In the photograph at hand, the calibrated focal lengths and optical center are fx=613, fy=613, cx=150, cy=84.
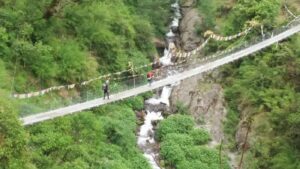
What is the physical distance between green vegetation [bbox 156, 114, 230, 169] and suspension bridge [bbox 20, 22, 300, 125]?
2.78m

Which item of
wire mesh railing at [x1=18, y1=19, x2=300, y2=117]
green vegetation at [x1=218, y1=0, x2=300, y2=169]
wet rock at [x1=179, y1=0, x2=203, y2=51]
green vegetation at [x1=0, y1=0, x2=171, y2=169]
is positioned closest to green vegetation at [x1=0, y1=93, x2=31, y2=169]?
green vegetation at [x1=0, y1=0, x2=171, y2=169]

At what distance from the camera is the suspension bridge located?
30438mm

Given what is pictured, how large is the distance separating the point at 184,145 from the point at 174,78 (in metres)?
3.98

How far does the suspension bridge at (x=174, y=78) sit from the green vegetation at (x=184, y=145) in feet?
9.11

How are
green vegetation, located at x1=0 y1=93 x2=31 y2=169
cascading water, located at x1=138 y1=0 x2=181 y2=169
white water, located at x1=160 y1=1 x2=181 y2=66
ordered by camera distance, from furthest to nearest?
white water, located at x1=160 y1=1 x2=181 y2=66, cascading water, located at x1=138 y1=0 x2=181 y2=169, green vegetation, located at x1=0 y1=93 x2=31 y2=169

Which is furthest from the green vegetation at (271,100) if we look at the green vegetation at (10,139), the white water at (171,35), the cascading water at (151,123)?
the green vegetation at (10,139)

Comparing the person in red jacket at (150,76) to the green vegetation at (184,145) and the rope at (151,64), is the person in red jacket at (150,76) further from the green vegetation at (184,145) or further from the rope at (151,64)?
the green vegetation at (184,145)

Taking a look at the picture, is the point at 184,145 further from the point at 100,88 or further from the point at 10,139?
the point at 10,139

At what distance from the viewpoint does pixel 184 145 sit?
35.4 meters

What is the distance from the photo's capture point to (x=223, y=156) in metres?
34.8

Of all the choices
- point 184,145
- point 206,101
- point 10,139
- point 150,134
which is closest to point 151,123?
point 150,134

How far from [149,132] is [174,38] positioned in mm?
11664

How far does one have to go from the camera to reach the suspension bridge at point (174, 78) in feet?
99.9

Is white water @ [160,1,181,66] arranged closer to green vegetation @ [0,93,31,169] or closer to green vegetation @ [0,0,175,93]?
green vegetation @ [0,0,175,93]
